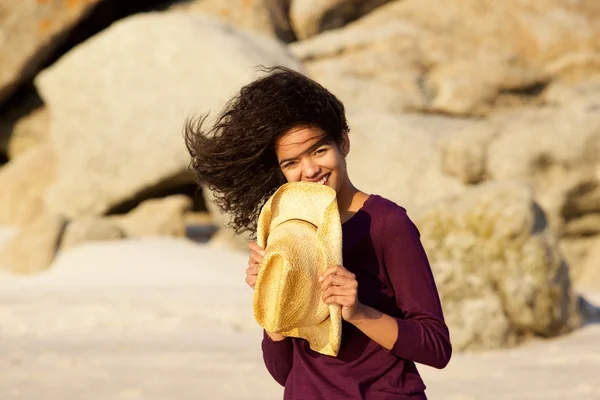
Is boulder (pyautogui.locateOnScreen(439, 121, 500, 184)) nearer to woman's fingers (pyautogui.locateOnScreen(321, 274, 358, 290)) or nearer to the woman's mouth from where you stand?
the woman's mouth

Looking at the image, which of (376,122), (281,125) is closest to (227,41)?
(376,122)

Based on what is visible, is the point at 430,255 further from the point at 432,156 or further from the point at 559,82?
the point at 559,82

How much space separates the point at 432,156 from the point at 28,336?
665 centimetres

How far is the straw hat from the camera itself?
6.37 feet

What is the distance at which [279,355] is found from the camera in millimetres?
2291

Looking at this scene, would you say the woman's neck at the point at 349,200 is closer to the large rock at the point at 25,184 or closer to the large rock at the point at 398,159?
the large rock at the point at 398,159

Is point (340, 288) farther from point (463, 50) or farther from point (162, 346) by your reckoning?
point (463, 50)

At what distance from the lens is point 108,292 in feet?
29.1

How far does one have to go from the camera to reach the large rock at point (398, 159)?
39.7 ft

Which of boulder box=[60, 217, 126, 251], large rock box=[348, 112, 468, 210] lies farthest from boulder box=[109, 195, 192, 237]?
large rock box=[348, 112, 468, 210]

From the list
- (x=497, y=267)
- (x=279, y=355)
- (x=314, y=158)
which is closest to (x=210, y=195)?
(x=497, y=267)

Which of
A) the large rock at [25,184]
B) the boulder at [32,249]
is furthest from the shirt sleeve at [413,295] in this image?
the large rock at [25,184]

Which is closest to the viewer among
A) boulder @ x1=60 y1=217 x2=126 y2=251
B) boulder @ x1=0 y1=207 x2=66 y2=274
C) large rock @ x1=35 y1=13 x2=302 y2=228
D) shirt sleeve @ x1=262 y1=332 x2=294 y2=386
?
shirt sleeve @ x1=262 y1=332 x2=294 y2=386

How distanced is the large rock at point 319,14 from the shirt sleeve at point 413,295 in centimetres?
1565
